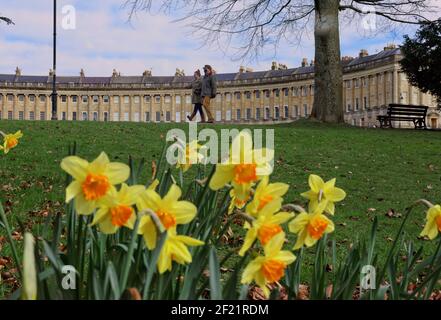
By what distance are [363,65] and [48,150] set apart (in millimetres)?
78235

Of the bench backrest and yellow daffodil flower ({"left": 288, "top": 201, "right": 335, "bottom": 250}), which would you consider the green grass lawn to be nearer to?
yellow daffodil flower ({"left": 288, "top": 201, "right": 335, "bottom": 250})

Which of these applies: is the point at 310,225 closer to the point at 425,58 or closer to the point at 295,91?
the point at 425,58

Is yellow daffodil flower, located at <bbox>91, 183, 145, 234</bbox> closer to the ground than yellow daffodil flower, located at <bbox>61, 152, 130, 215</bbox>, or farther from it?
closer to the ground

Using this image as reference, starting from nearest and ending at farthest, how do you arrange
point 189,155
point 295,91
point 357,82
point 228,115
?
point 189,155 → point 357,82 → point 295,91 → point 228,115

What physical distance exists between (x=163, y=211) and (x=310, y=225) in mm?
447

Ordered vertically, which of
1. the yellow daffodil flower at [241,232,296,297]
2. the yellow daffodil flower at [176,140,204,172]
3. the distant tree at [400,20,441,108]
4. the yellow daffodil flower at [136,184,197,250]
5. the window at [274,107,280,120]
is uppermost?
the window at [274,107,280,120]

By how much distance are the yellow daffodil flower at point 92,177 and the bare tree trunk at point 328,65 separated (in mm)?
16674

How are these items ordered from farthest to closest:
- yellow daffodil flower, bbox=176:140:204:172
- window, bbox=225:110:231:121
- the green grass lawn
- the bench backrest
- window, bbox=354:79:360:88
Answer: window, bbox=225:110:231:121, window, bbox=354:79:360:88, the bench backrest, the green grass lawn, yellow daffodil flower, bbox=176:140:204:172

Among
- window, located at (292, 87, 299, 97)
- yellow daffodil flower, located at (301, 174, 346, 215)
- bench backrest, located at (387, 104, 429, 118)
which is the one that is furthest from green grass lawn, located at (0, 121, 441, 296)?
window, located at (292, 87, 299, 97)

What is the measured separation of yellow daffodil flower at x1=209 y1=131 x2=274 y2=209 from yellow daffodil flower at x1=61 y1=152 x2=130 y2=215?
273mm

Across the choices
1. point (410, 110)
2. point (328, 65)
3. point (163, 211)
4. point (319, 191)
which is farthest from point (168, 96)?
point (163, 211)

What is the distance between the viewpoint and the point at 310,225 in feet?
5.18

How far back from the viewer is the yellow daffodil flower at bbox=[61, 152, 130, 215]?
1318 mm

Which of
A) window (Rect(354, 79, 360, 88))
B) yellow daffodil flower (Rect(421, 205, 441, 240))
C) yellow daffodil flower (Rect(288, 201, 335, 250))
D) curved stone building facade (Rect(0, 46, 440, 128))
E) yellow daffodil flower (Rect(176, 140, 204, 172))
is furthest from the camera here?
curved stone building facade (Rect(0, 46, 440, 128))
